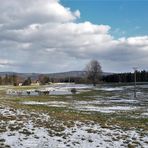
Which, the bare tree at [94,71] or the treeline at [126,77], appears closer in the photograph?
the bare tree at [94,71]

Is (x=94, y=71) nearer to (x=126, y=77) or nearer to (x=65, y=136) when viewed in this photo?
(x=126, y=77)

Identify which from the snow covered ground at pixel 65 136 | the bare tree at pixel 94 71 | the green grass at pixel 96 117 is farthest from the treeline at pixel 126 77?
the snow covered ground at pixel 65 136

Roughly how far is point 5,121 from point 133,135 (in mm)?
7809

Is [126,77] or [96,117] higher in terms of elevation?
[126,77]

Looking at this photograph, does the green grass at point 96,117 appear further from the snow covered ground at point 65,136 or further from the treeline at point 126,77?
the treeline at point 126,77

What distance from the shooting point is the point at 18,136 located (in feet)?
57.4

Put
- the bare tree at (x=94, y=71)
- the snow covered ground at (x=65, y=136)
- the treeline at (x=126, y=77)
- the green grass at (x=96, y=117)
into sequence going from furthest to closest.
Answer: the treeline at (x=126, y=77)
the bare tree at (x=94, y=71)
the green grass at (x=96, y=117)
the snow covered ground at (x=65, y=136)

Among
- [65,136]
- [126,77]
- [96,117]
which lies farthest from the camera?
[126,77]

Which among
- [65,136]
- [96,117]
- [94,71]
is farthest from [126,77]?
[65,136]

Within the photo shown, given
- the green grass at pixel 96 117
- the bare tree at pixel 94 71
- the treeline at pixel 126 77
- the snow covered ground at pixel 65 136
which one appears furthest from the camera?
the treeline at pixel 126 77

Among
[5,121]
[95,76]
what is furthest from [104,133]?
[95,76]

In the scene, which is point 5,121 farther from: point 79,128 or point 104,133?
point 104,133

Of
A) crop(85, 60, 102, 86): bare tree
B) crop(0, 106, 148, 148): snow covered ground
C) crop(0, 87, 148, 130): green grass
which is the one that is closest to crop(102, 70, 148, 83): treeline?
crop(85, 60, 102, 86): bare tree

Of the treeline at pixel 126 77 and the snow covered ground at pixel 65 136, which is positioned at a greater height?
the treeline at pixel 126 77
